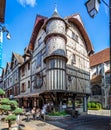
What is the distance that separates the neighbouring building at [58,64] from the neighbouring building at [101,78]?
14776mm

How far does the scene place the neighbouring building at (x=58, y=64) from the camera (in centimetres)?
2009

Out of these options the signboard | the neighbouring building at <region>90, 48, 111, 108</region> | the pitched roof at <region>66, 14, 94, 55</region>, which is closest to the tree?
the signboard

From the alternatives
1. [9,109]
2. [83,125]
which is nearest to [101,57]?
[83,125]

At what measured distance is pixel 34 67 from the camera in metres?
25.9

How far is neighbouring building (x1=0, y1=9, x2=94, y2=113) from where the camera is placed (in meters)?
20.1

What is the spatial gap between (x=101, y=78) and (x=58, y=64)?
2519cm

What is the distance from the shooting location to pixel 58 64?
2003cm

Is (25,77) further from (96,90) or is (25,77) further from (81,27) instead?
(96,90)

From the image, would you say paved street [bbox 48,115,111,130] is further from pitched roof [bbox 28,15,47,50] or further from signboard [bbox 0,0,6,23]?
pitched roof [bbox 28,15,47,50]

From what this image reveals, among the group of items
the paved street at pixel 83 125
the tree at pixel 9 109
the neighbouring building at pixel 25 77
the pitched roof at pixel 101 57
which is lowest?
the paved street at pixel 83 125

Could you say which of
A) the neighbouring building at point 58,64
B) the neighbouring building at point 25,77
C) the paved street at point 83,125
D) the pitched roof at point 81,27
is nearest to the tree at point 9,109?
the paved street at point 83,125

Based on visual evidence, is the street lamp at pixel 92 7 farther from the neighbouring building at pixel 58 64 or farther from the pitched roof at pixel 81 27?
the pitched roof at pixel 81 27

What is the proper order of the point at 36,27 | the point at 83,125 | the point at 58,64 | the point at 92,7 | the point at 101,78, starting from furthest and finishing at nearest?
the point at 101,78
the point at 36,27
the point at 58,64
the point at 83,125
the point at 92,7

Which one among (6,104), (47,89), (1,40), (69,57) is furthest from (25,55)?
(1,40)
